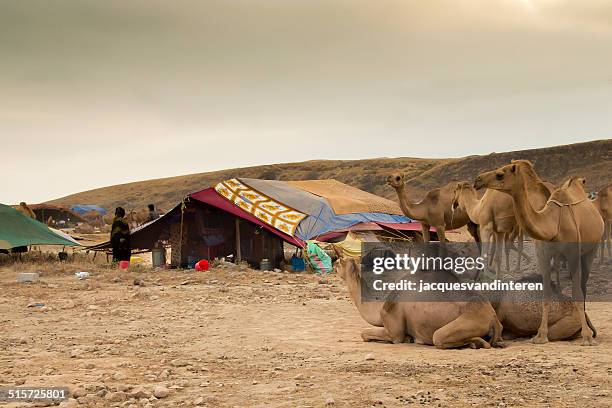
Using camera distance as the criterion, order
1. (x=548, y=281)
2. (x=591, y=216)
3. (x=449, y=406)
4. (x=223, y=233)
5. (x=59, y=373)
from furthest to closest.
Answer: (x=223, y=233), (x=591, y=216), (x=548, y=281), (x=59, y=373), (x=449, y=406)

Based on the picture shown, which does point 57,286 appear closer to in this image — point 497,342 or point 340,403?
point 497,342

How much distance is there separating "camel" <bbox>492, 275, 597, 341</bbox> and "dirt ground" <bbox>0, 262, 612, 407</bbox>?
0.22 m

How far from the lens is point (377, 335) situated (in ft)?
30.0

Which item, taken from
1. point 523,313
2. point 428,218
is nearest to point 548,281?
point 523,313

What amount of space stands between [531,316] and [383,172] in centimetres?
7347

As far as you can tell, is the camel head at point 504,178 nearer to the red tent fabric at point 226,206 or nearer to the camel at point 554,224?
the camel at point 554,224

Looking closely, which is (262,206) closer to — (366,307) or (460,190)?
(460,190)

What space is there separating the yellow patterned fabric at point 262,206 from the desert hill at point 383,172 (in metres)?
20.0

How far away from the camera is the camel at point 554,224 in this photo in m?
9.03

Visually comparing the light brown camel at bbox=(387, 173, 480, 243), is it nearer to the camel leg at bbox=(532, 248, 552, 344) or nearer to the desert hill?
the camel leg at bbox=(532, 248, 552, 344)

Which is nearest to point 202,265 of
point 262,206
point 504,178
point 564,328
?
point 262,206

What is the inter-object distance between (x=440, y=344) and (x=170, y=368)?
2784mm

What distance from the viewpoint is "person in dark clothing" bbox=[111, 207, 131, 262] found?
20383 mm

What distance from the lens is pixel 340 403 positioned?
6.06 m
